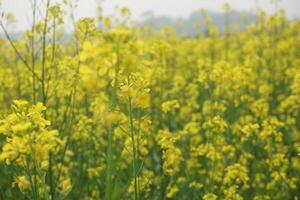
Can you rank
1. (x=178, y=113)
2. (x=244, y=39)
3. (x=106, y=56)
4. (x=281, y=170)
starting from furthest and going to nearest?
(x=244, y=39), (x=178, y=113), (x=281, y=170), (x=106, y=56)

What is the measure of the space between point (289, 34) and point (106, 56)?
9528mm

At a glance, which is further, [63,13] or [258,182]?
[258,182]

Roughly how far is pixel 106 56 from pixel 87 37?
1.58 meters

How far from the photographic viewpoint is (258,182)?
13.0 feet

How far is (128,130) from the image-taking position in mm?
2740

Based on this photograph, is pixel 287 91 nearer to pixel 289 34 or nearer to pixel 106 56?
pixel 289 34

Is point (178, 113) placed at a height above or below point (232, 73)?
below

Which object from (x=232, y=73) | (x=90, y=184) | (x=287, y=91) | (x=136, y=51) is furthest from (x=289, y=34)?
(x=136, y=51)

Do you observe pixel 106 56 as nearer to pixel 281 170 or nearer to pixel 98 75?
pixel 98 75

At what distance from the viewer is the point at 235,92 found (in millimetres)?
5656

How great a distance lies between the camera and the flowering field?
177 centimetres

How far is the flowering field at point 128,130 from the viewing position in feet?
5.82

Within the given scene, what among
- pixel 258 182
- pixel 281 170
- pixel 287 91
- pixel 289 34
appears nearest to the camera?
pixel 281 170

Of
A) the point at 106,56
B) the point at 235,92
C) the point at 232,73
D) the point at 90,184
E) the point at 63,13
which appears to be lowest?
the point at 90,184
